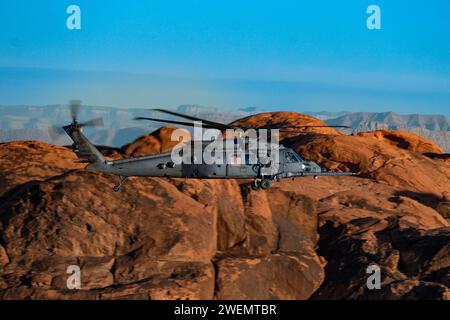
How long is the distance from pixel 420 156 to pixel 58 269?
144 ft

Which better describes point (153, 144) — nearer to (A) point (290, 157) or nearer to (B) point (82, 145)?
(A) point (290, 157)

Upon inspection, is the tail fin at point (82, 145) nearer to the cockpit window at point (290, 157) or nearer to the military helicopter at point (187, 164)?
the military helicopter at point (187, 164)

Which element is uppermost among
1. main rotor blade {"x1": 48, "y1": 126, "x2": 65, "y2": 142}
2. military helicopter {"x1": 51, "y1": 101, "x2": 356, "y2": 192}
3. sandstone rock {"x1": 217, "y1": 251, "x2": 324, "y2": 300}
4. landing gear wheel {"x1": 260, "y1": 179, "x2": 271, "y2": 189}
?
main rotor blade {"x1": 48, "y1": 126, "x2": 65, "y2": 142}

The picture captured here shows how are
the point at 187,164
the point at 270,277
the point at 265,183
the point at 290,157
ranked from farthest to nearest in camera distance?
the point at 270,277, the point at 290,157, the point at 265,183, the point at 187,164

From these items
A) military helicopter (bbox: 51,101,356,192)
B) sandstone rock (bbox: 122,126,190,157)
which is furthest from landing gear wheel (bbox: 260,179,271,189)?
sandstone rock (bbox: 122,126,190,157)

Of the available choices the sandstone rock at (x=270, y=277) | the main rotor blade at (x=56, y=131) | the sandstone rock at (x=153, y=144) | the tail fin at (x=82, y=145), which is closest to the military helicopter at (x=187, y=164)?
the tail fin at (x=82, y=145)

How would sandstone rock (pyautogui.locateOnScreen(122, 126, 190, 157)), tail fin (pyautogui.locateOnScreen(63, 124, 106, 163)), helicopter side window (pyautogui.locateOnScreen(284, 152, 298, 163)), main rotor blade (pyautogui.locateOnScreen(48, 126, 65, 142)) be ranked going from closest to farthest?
main rotor blade (pyautogui.locateOnScreen(48, 126, 65, 142)), tail fin (pyautogui.locateOnScreen(63, 124, 106, 163)), helicopter side window (pyautogui.locateOnScreen(284, 152, 298, 163)), sandstone rock (pyautogui.locateOnScreen(122, 126, 190, 157))

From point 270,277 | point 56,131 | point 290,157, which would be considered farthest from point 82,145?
point 270,277

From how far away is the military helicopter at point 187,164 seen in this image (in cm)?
3650

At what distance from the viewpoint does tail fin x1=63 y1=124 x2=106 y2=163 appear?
36312 millimetres

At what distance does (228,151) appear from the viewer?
3853cm

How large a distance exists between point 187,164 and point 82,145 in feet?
20.0

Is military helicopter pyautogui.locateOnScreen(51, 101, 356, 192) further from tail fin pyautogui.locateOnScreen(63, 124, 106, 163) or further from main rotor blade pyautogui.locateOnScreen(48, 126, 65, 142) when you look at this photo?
main rotor blade pyautogui.locateOnScreen(48, 126, 65, 142)

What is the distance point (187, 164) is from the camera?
38.2m
